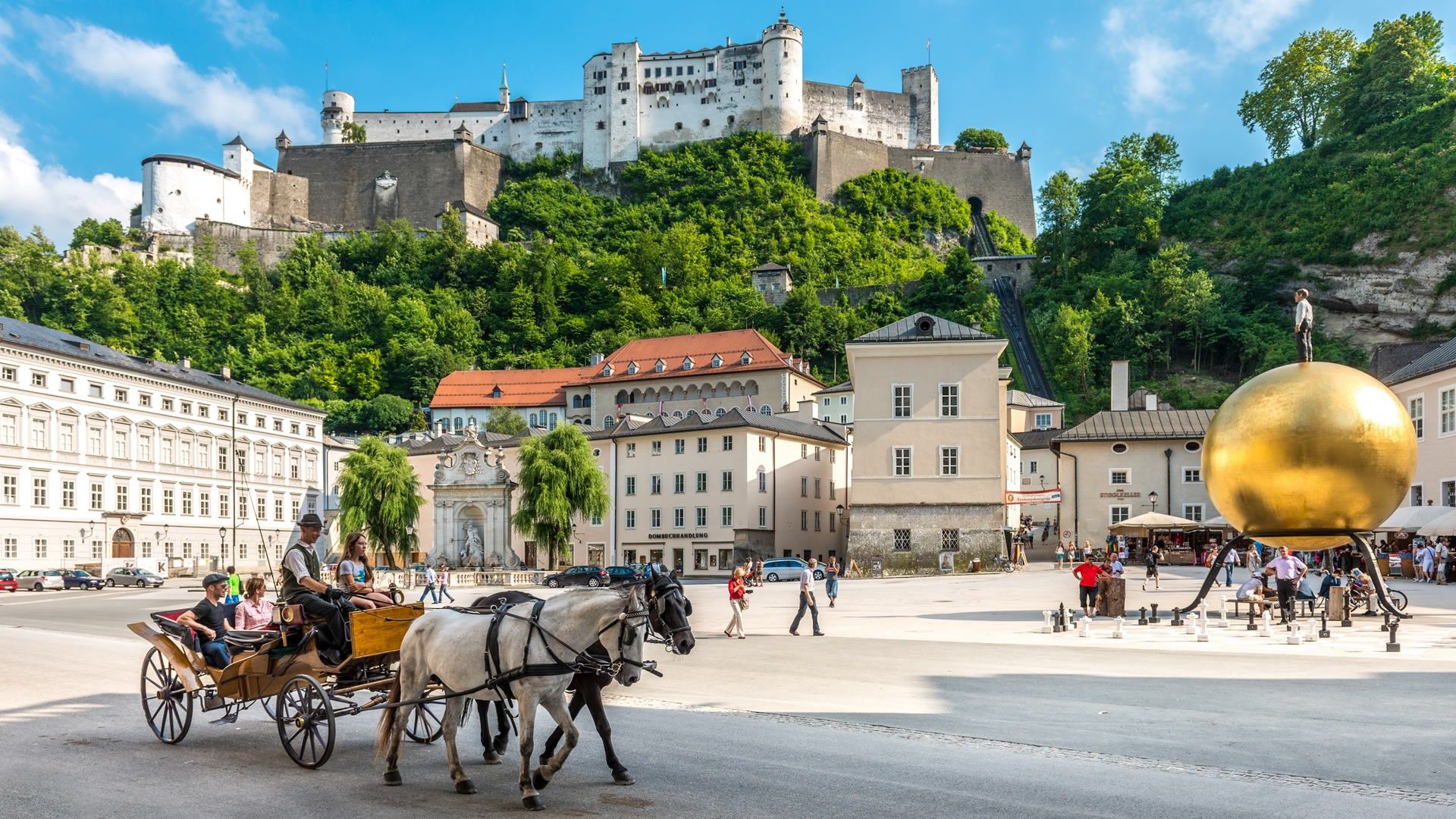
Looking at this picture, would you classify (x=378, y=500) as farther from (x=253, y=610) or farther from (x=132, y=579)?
(x=253, y=610)

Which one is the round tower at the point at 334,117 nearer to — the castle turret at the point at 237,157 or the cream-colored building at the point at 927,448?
the castle turret at the point at 237,157

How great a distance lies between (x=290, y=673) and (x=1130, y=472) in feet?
166

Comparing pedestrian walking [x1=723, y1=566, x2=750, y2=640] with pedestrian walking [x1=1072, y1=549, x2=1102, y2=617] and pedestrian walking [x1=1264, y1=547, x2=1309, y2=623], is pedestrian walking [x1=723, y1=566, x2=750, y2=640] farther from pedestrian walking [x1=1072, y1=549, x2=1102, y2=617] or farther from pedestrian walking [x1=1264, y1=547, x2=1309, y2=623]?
pedestrian walking [x1=1264, y1=547, x2=1309, y2=623]

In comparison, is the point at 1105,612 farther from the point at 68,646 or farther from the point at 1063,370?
the point at 1063,370

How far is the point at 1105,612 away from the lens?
2694cm

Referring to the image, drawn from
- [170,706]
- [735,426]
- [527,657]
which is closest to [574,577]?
[735,426]

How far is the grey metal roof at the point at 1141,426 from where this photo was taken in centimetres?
5525

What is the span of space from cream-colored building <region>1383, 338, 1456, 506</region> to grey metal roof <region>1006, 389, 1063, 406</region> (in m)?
41.0

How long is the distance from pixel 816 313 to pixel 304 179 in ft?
222

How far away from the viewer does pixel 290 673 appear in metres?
10.8

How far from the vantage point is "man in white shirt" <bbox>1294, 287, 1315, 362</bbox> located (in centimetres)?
365

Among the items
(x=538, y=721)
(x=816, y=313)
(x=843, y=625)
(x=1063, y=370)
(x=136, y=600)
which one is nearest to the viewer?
(x=538, y=721)

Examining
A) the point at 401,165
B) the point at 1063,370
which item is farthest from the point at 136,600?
the point at 401,165

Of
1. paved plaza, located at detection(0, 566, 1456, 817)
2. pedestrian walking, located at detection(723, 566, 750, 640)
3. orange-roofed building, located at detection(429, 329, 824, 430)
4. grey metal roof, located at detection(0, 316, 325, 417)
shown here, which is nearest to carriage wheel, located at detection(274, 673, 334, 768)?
paved plaza, located at detection(0, 566, 1456, 817)
